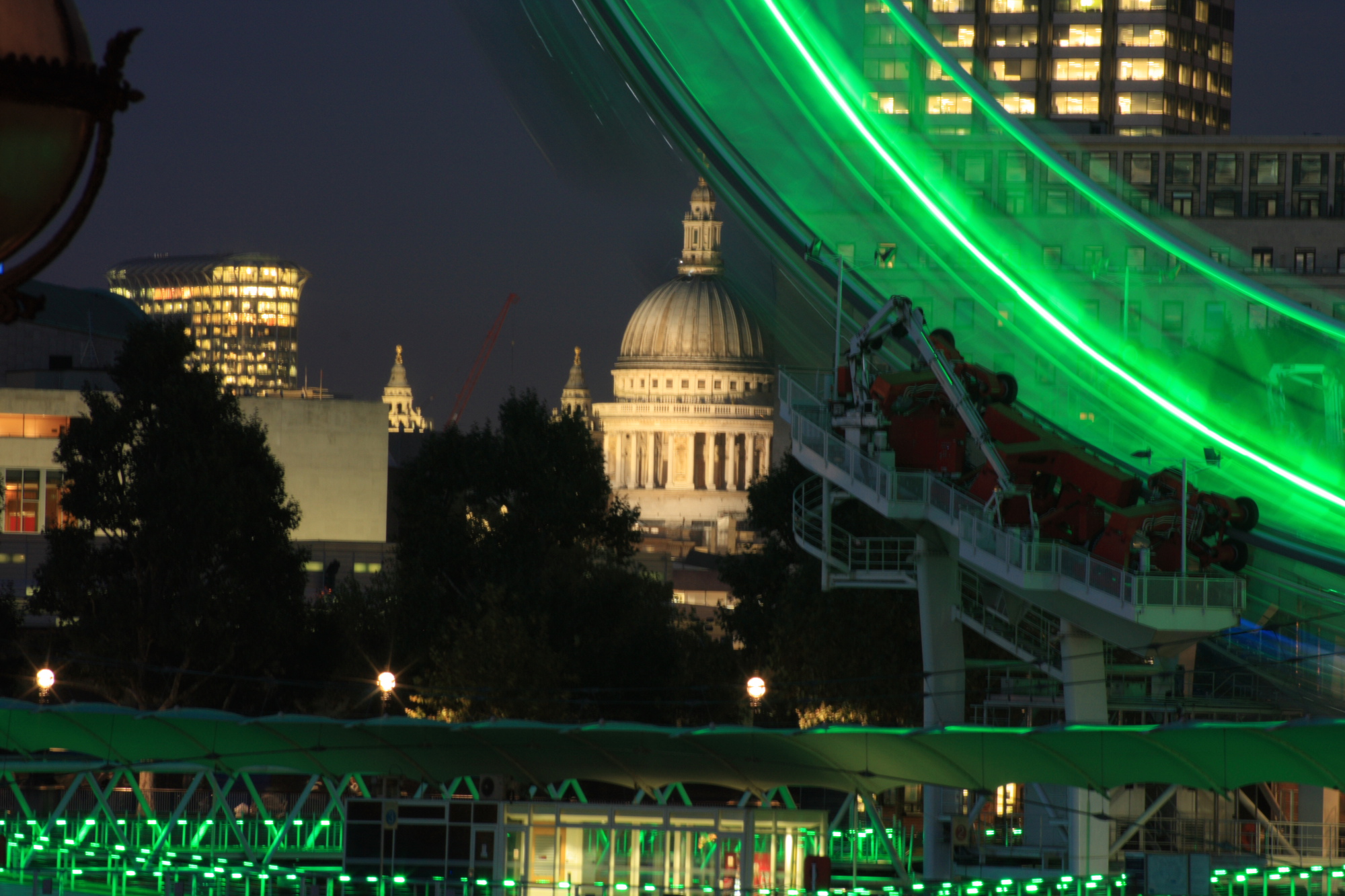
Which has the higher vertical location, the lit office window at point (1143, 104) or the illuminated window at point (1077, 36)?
the illuminated window at point (1077, 36)

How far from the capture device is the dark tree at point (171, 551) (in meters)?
68.1

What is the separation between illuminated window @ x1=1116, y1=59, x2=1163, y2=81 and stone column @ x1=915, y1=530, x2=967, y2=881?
500 ft

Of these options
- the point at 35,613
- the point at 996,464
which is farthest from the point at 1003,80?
the point at 996,464

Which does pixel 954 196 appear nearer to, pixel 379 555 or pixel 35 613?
pixel 35 613

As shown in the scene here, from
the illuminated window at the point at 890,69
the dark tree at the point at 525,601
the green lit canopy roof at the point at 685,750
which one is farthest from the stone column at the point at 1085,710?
the illuminated window at the point at 890,69

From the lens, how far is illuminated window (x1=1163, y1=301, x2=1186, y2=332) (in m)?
102

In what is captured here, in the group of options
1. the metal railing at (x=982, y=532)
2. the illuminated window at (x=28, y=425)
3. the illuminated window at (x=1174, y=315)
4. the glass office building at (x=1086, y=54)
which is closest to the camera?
the metal railing at (x=982, y=532)

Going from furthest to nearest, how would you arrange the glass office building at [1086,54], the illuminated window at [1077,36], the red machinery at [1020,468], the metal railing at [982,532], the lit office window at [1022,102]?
1. the illuminated window at [1077,36]
2. the glass office building at [1086,54]
3. the lit office window at [1022,102]
4. the red machinery at [1020,468]
5. the metal railing at [982,532]

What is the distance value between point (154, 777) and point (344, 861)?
36028 mm

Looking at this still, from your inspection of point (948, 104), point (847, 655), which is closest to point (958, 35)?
point (948, 104)

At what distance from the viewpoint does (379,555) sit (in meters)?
116

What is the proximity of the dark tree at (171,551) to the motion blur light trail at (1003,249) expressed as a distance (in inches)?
818

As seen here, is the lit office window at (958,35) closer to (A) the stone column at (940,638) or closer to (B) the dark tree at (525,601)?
(B) the dark tree at (525,601)

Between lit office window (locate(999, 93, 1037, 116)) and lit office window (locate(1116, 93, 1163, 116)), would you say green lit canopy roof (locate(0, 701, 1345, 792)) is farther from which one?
lit office window (locate(1116, 93, 1163, 116))
